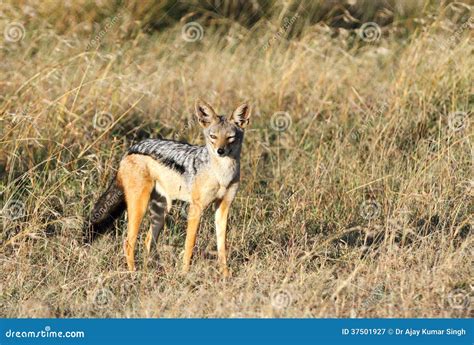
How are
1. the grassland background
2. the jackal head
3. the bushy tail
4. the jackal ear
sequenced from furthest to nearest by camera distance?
the bushy tail < the jackal ear < the jackal head < the grassland background

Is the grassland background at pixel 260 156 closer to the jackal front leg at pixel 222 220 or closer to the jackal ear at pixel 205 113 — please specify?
the jackal front leg at pixel 222 220

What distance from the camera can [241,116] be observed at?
6441 mm

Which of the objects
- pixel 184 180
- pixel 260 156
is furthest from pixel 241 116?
pixel 260 156

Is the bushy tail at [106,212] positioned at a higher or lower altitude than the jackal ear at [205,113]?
lower

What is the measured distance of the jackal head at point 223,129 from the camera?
20.3ft

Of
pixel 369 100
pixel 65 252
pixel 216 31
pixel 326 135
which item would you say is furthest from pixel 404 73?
pixel 65 252

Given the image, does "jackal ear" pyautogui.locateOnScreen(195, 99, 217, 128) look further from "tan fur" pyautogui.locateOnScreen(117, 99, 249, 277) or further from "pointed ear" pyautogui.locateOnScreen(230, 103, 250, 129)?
"pointed ear" pyautogui.locateOnScreen(230, 103, 250, 129)

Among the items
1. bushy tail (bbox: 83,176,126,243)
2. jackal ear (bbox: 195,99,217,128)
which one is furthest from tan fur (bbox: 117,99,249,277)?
bushy tail (bbox: 83,176,126,243)

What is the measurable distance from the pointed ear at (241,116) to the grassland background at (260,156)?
1.01 metres

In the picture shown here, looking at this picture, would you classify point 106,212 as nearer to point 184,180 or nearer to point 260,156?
point 184,180

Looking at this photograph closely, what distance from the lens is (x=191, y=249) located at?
6336mm

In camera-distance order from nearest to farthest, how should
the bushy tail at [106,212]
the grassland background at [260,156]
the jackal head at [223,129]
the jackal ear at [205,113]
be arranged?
the grassland background at [260,156]
the jackal head at [223,129]
the jackal ear at [205,113]
the bushy tail at [106,212]

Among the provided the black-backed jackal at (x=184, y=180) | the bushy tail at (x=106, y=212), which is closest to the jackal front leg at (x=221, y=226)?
the black-backed jackal at (x=184, y=180)

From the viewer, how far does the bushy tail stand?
22.2 feet
